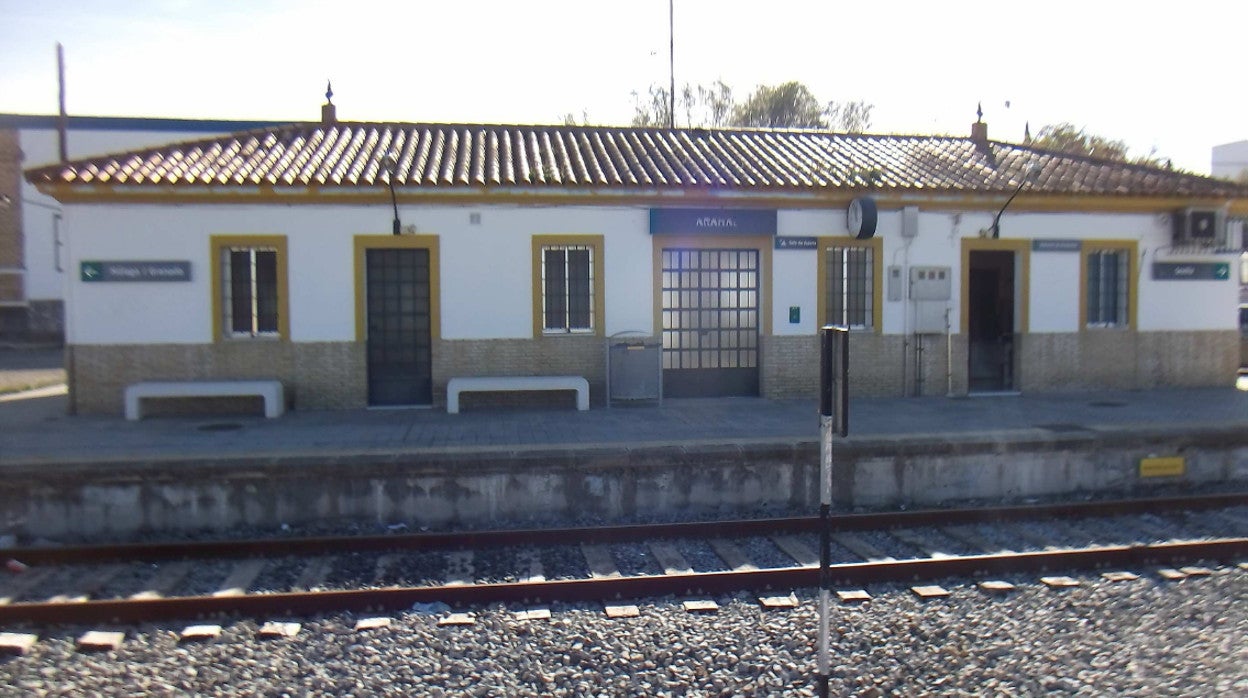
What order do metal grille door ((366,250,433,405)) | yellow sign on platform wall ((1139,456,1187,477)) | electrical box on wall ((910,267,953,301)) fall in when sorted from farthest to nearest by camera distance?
electrical box on wall ((910,267,953,301))
metal grille door ((366,250,433,405))
yellow sign on platform wall ((1139,456,1187,477))

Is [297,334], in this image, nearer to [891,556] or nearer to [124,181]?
[124,181]

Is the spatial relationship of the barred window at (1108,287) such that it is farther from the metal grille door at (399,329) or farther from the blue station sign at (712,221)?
the metal grille door at (399,329)

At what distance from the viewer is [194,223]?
13.3m

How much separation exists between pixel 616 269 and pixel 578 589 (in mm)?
7953

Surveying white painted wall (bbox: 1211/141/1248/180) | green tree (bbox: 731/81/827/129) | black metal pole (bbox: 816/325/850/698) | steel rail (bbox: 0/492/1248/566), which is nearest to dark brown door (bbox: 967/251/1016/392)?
steel rail (bbox: 0/492/1248/566)

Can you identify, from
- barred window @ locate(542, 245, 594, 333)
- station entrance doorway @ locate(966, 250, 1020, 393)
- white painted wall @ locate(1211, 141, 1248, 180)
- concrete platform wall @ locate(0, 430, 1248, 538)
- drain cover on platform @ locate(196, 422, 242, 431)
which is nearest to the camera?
concrete platform wall @ locate(0, 430, 1248, 538)

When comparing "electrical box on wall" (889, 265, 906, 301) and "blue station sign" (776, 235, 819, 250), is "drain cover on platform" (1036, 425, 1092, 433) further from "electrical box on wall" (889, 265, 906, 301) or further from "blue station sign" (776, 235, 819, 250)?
"blue station sign" (776, 235, 819, 250)

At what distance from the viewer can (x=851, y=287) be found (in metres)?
15.1

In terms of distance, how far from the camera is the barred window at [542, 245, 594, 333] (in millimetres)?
14195

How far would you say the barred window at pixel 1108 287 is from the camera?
16.0 meters

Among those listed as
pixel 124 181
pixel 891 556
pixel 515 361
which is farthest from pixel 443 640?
pixel 124 181

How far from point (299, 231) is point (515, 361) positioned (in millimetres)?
3777

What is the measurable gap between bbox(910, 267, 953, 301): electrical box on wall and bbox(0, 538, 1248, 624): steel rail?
7.67m

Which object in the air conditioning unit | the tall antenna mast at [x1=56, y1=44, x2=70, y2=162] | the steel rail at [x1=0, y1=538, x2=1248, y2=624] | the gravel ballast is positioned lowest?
the gravel ballast
